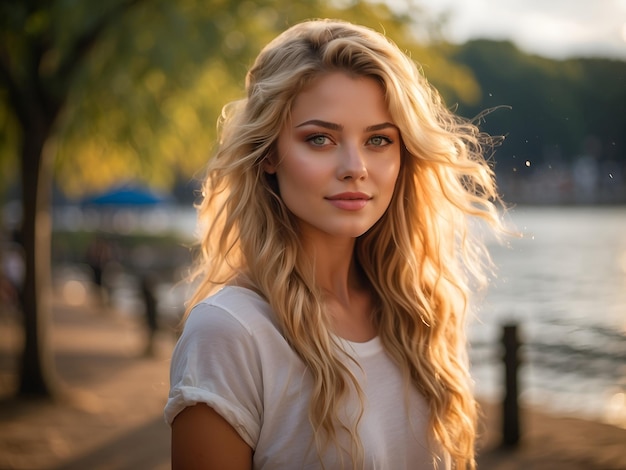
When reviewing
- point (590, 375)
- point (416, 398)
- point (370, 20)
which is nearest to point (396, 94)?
point (416, 398)

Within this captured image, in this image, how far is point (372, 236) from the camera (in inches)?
92.0

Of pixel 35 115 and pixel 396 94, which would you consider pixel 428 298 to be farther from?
pixel 35 115

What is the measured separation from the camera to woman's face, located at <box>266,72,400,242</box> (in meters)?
1.92

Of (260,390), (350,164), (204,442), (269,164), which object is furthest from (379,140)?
(204,442)

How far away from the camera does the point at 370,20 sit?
6.62 m

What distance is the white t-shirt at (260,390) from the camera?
1704mm

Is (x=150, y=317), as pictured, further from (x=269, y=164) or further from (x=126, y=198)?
(x=126, y=198)

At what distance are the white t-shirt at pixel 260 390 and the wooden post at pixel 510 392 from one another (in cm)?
455

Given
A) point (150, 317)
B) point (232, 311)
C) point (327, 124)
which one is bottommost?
point (150, 317)

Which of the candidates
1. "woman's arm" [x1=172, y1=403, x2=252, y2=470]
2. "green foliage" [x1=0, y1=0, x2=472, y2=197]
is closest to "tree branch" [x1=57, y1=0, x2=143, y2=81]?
"green foliage" [x1=0, y1=0, x2=472, y2=197]

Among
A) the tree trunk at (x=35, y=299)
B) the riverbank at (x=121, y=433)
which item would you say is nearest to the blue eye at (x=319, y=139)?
the riverbank at (x=121, y=433)

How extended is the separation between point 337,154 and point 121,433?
5.58m

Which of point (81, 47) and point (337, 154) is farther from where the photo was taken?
point (81, 47)

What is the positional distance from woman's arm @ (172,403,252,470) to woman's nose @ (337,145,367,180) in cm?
70
